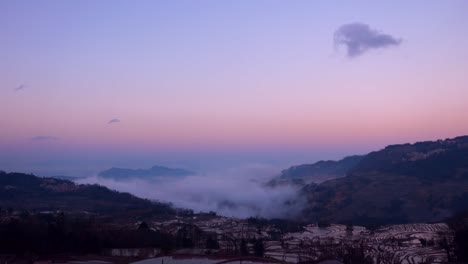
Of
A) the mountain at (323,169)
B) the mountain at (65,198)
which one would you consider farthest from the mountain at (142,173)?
the mountain at (65,198)

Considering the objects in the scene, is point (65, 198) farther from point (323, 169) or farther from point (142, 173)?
point (142, 173)

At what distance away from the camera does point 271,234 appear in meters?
44.7

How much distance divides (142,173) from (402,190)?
428 feet

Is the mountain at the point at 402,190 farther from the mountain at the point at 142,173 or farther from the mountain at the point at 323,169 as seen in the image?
the mountain at the point at 142,173

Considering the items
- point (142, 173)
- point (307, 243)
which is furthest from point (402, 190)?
point (142, 173)

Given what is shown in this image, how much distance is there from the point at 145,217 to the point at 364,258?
101 ft

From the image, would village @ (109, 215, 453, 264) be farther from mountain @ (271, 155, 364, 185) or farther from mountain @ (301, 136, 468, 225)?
mountain @ (271, 155, 364, 185)

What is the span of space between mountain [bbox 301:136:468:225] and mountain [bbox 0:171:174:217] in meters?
20.7

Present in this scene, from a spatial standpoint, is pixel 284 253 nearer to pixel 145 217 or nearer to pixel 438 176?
pixel 145 217

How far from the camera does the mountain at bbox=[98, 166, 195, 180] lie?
174 metres

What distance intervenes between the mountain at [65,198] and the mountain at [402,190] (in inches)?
816

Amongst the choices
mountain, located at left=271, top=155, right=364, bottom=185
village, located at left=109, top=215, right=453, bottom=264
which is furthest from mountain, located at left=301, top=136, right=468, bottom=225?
mountain, located at left=271, top=155, right=364, bottom=185

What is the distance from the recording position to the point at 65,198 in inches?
2707

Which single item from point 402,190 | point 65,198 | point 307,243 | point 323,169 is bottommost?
point 307,243
